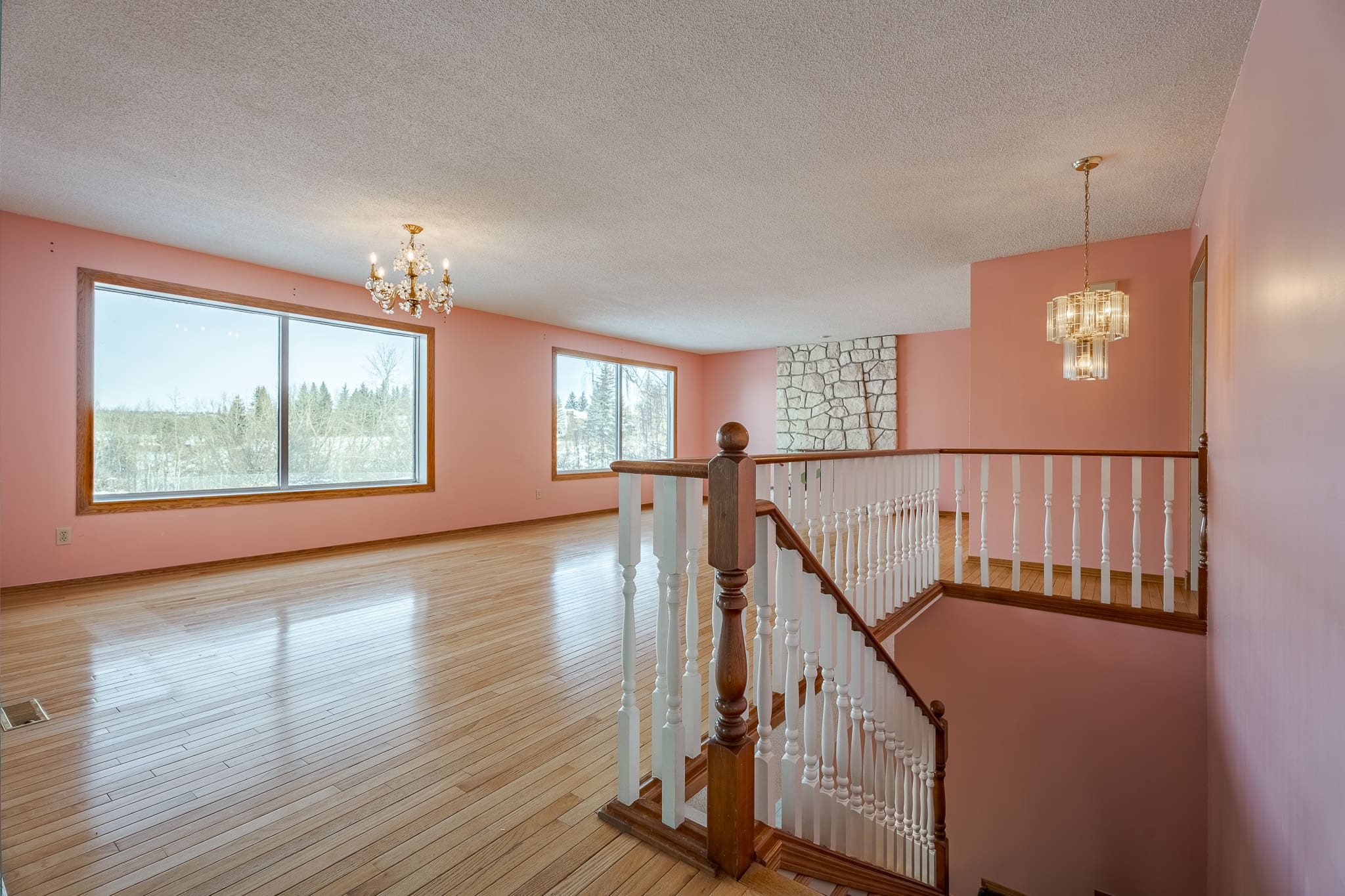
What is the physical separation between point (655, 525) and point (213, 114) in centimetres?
280

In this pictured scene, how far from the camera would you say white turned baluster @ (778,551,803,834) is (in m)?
1.70

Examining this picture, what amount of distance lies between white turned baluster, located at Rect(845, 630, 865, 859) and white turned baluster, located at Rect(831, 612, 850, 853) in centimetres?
4

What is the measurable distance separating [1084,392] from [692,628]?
4.18 meters

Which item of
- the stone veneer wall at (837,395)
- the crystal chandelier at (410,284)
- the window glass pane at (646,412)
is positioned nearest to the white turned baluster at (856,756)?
the crystal chandelier at (410,284)

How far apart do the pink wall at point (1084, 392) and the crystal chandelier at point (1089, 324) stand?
106 centimetres

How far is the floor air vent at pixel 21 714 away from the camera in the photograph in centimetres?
226

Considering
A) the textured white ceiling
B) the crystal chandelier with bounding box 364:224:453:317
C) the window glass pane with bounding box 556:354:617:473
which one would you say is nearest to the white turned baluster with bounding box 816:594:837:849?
the textured white ceiling

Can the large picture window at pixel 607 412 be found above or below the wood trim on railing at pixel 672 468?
above

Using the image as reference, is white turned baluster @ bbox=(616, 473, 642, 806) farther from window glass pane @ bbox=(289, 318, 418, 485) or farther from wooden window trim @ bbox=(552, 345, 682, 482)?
wooden window trim @ bbox=(552, 345, 682, 482)

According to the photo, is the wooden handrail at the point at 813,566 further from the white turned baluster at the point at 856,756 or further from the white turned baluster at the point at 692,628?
the white turned baluster at the point at 692,628

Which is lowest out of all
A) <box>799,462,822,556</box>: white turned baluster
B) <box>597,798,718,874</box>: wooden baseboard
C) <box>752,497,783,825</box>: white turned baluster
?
<box>597,798,718,874</box>: wooden baseboard

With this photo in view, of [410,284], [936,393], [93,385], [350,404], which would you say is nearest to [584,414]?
[350,404]

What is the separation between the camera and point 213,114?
263 centimetres

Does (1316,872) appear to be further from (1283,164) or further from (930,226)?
(930,226)
